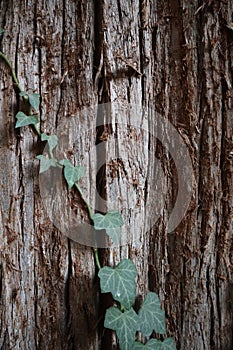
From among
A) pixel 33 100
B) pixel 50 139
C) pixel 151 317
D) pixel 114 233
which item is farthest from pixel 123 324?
pixel 33 100

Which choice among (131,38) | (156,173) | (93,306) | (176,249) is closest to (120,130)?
(156,173)

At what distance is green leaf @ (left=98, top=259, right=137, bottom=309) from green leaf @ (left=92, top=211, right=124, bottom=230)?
0.12 meters

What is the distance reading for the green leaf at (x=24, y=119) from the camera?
43.3 inches

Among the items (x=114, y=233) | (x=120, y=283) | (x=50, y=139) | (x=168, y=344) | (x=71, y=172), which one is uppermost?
(x=50, y=139)

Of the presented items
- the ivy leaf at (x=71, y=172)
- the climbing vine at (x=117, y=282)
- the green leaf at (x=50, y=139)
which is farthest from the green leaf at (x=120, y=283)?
the green leaf at (x=50, y=139)

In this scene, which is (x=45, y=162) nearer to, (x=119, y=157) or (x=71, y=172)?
(x=71, y=172)

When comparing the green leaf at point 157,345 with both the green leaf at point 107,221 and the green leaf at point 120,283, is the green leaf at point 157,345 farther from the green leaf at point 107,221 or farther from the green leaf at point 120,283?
the green leaf at point 107,221

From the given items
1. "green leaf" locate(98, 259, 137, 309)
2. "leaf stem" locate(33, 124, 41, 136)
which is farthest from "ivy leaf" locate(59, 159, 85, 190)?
"green leaf" locate(98, 259, 137, 309)

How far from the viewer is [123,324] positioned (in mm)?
Answer: 1062

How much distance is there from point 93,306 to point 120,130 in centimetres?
56

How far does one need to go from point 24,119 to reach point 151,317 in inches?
27.6

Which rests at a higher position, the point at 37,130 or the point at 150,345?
the point at 37,130

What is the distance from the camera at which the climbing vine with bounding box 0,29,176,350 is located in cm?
106

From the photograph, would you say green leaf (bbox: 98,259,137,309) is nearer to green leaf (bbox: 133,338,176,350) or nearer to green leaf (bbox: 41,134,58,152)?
green leaf (bbox: 133,338,176,350)
